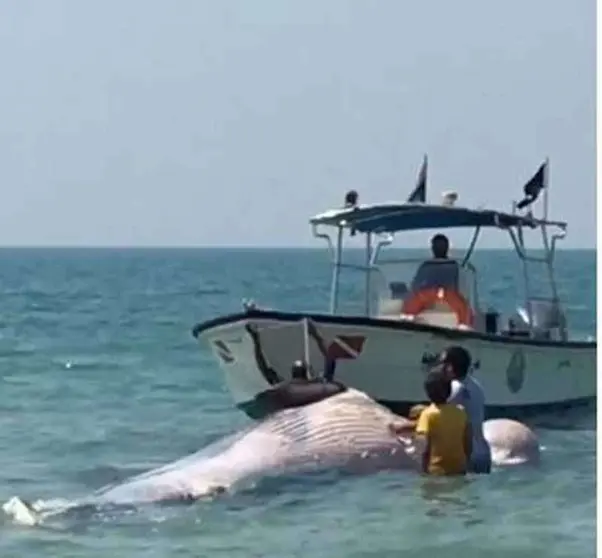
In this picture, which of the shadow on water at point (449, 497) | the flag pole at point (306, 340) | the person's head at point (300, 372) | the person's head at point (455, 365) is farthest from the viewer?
the flag pole at point (306, 340)

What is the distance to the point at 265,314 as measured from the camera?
50.9 feet

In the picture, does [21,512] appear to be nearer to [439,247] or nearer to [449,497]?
[449,497]

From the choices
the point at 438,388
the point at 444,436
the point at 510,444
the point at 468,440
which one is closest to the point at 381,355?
the point at 510,444

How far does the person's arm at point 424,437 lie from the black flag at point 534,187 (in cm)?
398

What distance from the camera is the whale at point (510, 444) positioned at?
1413cm

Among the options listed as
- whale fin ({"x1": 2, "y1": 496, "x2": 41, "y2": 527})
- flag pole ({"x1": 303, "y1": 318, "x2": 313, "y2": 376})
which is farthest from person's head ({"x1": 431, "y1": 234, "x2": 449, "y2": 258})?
whale fin ({"x1": 2, "y1": 496, "x2": 41, "y2": 527})

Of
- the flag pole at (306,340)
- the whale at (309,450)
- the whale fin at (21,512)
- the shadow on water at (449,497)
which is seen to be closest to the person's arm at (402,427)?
the whale at (309,450)

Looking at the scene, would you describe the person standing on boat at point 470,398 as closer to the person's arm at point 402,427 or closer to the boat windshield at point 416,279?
the person's arm at point 402,427

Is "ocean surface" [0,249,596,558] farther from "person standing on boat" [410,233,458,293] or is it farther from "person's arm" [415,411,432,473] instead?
"person standing on boat" [410,233,458,293]

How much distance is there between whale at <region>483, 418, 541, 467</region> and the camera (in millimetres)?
14133

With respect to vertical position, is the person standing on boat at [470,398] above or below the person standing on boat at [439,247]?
below

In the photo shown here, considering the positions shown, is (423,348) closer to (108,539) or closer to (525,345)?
(525,345)

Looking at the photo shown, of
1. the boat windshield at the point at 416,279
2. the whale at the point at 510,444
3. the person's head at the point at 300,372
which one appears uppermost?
the boat windshield at the point at 416,279

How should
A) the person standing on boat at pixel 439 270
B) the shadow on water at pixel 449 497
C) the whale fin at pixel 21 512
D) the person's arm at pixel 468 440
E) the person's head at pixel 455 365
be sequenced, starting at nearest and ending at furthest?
the whale fin at pixel 21 512 → the shadow on water at pixel 449 497 → the person's arm at pixel 468 440 → the person's head at pixel 455 365 → the person standing on boat at pixel 439 270
